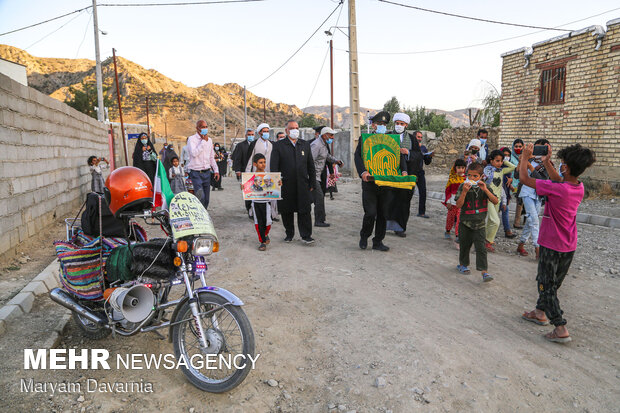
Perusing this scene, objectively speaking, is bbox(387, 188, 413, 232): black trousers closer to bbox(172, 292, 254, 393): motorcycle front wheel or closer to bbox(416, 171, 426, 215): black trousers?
bbox(416, 171, 426, 215): black trousers

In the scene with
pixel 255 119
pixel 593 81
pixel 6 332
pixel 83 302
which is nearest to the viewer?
pixel 83 302

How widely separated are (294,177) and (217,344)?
425 cm

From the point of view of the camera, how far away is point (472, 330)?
363 cm

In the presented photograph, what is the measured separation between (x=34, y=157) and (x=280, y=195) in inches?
152

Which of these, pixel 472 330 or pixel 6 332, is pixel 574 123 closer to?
pixel 472 330

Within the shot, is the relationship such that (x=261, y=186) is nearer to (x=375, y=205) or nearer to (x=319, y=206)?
(x=375, y=205)

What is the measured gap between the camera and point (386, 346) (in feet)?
10.9

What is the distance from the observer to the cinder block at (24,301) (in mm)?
3814

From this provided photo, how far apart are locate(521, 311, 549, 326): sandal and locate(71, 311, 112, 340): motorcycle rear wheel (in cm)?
364

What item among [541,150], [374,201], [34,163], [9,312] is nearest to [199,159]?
[34,163]

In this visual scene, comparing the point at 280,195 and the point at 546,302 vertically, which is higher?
the point at 280,195

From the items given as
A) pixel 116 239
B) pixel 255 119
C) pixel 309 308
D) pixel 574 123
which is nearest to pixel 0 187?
pixel 116 239

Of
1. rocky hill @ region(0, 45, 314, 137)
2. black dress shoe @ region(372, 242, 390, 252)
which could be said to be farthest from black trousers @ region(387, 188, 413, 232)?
rocky hill @ region(0, 45, 314, 137)

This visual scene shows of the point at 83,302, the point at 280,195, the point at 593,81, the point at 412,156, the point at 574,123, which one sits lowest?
the point at 83,302
